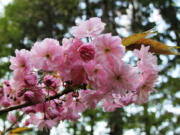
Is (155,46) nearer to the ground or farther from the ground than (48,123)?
farther from the ground

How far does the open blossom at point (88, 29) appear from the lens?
0.98m

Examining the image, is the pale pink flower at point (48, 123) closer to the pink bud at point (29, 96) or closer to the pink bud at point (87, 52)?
the pink bud at point (29, 96)

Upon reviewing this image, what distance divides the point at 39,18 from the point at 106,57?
7509mm

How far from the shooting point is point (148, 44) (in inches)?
40.0

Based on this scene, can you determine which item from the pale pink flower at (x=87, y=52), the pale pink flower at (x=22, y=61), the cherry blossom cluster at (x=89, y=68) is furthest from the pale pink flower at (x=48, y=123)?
the pale pink flower at (x=87, y=52)

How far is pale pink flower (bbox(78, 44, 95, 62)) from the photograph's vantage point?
873 millimetres

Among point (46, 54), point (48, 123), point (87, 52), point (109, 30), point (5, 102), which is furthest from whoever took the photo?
point (109, 30)

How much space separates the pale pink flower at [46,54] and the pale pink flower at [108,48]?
0.18 meters

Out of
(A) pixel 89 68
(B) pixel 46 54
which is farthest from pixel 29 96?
(A) pixel 89 68

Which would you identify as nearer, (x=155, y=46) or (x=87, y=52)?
(x=87, y=52)

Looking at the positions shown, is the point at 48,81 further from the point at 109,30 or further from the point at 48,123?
the point at 109,30

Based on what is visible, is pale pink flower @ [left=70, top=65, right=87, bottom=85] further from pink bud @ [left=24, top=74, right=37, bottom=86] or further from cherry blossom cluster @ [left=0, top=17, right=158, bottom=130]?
pink bud @ [left=24, top=74, right=37, bottom=86]

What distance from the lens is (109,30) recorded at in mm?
3686

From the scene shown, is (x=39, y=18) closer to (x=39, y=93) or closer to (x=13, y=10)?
(x=13, y=10)
